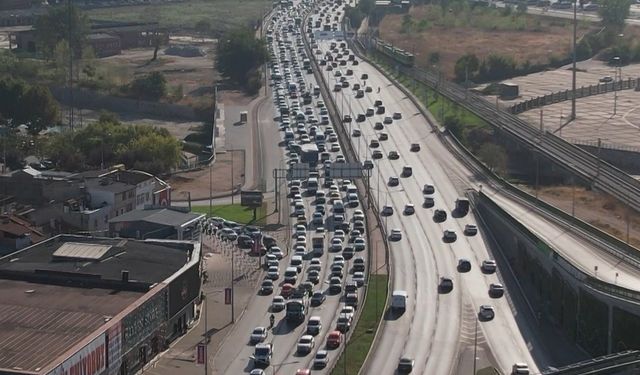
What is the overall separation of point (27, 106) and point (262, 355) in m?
36.5

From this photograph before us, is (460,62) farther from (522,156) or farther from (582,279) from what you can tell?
(582,279)

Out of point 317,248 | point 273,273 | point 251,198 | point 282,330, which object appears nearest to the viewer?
point 282,330

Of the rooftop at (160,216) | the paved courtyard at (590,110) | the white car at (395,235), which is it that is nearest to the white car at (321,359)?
the rooftop at (160,216)

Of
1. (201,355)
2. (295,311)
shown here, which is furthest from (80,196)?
(201,355)

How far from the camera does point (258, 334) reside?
35.9 m

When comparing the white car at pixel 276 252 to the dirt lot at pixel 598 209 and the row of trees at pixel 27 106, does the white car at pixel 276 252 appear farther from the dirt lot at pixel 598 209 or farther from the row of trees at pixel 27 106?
the row of trees at pixel 27 106

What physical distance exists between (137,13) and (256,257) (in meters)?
84.4

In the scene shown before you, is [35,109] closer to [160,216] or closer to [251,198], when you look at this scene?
[251,198]

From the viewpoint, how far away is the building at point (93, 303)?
103ft

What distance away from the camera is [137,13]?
126 metres

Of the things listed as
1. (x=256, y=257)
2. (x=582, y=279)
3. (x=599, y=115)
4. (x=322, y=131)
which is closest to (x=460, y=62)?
(x=599, y=115)

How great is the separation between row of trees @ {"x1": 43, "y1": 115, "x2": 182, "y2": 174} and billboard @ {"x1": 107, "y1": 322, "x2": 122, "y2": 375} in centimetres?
2359

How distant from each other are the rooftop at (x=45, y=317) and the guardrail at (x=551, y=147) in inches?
844

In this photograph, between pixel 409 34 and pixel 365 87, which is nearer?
pixel 365 87
